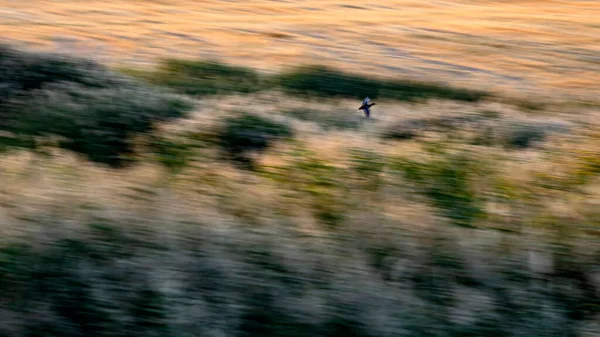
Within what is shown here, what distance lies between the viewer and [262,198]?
6.18 meters

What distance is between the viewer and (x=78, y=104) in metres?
10.4

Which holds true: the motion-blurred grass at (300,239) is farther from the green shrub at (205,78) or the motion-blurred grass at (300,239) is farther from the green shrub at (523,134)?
the green shrub at (205,78)

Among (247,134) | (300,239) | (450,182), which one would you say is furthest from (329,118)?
(300,239)

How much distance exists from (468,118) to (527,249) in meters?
7.16

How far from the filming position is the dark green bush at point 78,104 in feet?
30.0

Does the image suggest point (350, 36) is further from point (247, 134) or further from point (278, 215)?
point (278, 215)

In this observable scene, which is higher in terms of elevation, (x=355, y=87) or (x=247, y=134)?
(x=247, y=134)

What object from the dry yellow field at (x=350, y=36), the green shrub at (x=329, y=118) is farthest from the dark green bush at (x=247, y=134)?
the dry yellow field at (x=350, y=36)

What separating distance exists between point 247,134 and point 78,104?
2.21 meters

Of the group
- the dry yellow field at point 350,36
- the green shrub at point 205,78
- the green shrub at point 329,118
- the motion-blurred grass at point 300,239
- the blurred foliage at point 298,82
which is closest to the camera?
the motion-blurred grass at point 300,239

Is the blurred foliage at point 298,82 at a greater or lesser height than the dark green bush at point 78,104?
lesser

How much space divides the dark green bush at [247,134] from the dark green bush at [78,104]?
3.08 ft

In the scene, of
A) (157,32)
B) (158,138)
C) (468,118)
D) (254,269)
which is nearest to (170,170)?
(158,138)

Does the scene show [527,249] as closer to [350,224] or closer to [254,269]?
[350,224]
